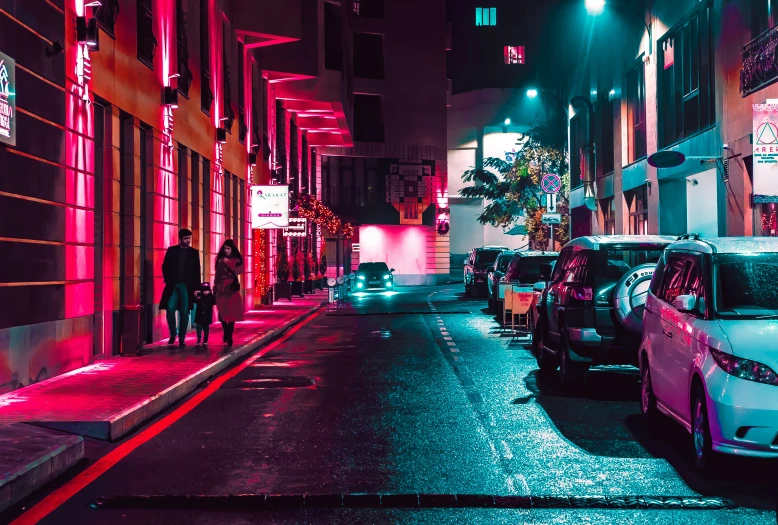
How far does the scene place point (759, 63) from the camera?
21.0m

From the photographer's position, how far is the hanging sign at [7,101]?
10.3 metres

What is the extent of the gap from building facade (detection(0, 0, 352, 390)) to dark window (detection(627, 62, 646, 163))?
10787 mm

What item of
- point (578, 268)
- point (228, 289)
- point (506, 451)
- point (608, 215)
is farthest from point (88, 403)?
point (608, 215)

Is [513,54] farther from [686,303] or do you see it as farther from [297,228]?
[686,303]

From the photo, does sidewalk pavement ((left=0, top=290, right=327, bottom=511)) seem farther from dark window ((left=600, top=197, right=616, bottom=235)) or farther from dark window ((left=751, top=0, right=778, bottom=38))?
dark window ((left=600, top=197, right=616, bottom=235))

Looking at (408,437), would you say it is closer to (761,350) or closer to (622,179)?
(761,350)

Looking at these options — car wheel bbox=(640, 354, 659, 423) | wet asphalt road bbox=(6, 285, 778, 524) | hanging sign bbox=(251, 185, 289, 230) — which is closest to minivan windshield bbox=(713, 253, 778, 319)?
wet asphalt road bbox=(6, 285, 778, 524)

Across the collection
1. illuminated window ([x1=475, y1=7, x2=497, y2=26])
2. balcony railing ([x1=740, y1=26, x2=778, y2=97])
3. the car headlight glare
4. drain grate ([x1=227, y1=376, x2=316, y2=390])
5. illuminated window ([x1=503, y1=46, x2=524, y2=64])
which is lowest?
drain grate ([x1=227, y1=376, x2=316, y2=390])

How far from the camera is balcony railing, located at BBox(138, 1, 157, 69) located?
59.9 ft

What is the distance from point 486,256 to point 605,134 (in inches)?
246

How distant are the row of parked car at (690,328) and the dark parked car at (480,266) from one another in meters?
26.8

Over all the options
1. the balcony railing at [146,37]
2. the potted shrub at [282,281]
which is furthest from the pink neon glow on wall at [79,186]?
the potted shrub at [282,281]

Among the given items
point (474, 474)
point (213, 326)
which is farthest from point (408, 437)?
point (213, 326)

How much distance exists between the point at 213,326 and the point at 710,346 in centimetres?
1678
